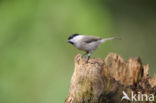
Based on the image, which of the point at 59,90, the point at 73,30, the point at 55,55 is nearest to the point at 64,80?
the point at 59,90

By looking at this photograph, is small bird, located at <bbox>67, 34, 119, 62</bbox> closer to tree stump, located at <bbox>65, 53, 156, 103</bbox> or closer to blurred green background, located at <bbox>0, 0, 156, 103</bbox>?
tree stump, located at <bbox>65, 53, 156, 103</bbox>

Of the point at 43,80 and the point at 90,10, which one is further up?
the point at 90,10

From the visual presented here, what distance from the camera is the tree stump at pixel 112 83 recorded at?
2641 mm

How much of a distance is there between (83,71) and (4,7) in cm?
347

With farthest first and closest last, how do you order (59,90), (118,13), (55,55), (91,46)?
(118,13), (55,55), (59,90), (91,46)

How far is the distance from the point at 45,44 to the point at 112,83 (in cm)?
325

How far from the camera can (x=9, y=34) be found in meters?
5.79

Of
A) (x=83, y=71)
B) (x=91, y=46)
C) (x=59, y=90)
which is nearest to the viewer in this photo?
(x=83, y=71)

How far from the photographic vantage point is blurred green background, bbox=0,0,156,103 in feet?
17.7

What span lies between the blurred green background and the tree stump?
2379 mm

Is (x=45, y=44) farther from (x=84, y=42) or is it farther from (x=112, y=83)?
(x=112, y=83)

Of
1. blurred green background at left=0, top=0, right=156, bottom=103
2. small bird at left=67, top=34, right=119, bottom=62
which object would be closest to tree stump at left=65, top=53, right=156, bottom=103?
small bird at left=67, top=34, right=119, bottom=62

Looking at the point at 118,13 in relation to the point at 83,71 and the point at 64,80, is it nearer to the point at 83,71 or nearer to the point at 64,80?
the point at 64,80

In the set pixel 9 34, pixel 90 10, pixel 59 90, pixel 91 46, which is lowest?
pixel 59 90
